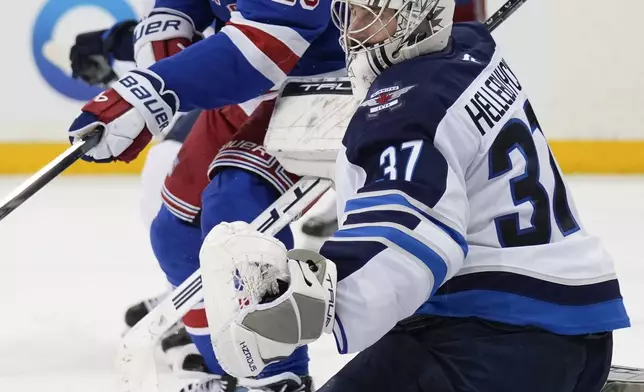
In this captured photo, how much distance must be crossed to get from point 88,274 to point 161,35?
3.84 feet

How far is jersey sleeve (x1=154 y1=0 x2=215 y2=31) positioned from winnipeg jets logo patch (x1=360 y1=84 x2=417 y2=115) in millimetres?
981

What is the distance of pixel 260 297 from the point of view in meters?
1.11

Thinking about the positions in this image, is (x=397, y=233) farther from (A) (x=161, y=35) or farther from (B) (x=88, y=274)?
(B) (x=88, y=274)

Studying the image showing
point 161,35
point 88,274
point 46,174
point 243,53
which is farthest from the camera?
point 88,274

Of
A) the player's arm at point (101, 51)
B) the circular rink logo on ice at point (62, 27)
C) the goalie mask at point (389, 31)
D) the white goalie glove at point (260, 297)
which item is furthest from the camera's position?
the circular rink logo on ice at point (62, 27)

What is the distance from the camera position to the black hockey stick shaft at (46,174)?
174 centimetres

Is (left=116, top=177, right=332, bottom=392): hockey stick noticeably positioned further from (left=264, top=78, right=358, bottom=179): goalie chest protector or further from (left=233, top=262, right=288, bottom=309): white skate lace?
(left=233, top=262, right=288, bottom=309): white skate lace

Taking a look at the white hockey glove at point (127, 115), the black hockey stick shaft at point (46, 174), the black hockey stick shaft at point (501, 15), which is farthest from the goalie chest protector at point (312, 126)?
the black hockey stick shaft at point (501, 15)

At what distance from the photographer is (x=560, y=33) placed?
13.5 ft

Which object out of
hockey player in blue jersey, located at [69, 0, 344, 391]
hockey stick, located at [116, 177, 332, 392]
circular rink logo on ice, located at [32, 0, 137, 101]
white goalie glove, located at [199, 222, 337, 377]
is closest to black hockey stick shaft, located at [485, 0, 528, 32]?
hockey player in blue jersey, located at [69, 0, 344, 391]

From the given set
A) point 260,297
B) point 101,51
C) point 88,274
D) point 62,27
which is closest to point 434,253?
point 260,297

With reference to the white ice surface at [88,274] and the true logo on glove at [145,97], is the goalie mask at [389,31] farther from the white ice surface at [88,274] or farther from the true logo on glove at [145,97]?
the white ice surface at [88,274]

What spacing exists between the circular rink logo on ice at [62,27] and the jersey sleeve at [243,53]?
239cm

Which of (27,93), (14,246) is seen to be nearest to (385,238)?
(14,246)
